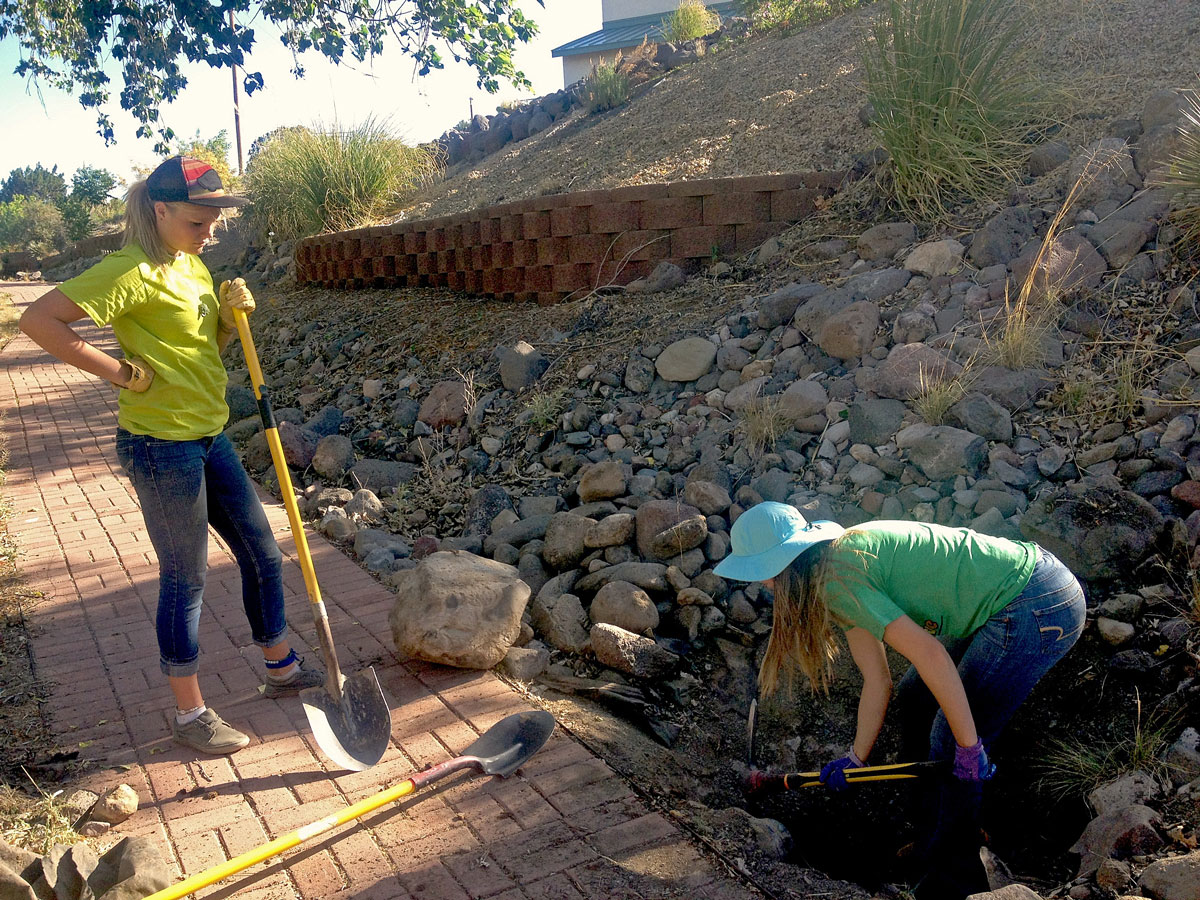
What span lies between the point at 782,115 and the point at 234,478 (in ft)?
22.0

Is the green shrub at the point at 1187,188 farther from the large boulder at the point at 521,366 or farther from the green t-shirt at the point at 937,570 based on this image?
the large boulder at the point at 521,366

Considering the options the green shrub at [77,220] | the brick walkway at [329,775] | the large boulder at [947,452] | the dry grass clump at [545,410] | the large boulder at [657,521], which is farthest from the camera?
the green shrub at [77,220]

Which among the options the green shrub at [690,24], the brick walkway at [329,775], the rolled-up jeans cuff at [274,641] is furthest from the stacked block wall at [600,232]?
the green shrub at [690,24]

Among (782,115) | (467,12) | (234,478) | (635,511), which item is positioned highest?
(467,12)

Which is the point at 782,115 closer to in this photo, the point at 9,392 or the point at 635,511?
the point at 635,511

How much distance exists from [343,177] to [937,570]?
34.9ft

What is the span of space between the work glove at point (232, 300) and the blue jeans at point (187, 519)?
40 centimetres

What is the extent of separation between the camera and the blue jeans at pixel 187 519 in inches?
115

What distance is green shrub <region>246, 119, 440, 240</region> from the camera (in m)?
11.8

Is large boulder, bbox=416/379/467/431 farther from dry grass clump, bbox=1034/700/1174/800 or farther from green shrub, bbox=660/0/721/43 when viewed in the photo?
green shrub, bbox=660/0/721/43

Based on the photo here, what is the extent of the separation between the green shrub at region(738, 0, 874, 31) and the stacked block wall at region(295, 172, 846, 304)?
17.3 feet

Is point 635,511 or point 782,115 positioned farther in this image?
point 782,115

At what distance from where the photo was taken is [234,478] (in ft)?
10.4

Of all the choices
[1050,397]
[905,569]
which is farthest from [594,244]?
[905,569]
